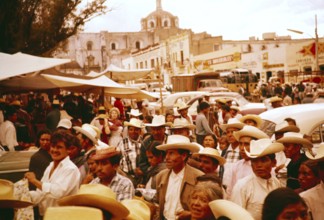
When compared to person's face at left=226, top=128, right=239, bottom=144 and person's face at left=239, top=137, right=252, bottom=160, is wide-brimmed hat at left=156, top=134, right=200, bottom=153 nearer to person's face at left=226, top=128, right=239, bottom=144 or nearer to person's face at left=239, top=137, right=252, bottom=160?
person's face at left=239, top=137, right=252, bottom=160

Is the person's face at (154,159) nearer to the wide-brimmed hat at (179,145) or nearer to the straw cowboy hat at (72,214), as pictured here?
the wide-brimmed hat at (179,145)

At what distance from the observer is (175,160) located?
458 centimetres

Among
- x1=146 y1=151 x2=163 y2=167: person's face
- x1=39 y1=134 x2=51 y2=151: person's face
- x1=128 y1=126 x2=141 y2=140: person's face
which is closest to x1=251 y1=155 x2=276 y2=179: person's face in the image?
x1=146 y1=151 x2=163 y2=167: person's face

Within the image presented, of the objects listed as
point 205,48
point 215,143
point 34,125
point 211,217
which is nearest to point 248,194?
point 211,217

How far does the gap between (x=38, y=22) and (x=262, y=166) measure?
15965 mm

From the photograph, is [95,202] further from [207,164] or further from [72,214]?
[207,164]

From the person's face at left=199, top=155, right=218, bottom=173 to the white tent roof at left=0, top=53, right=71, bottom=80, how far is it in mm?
3411

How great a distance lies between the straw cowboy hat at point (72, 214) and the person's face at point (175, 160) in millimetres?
2324

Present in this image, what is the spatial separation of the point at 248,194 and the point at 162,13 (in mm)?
108068

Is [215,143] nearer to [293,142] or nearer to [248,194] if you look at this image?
[293,142]

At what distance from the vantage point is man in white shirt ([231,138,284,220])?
4004 mm

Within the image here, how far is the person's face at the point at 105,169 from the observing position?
4371 millimetres

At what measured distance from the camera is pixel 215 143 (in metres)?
6.96

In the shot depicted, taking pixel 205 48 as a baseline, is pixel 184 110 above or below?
below
